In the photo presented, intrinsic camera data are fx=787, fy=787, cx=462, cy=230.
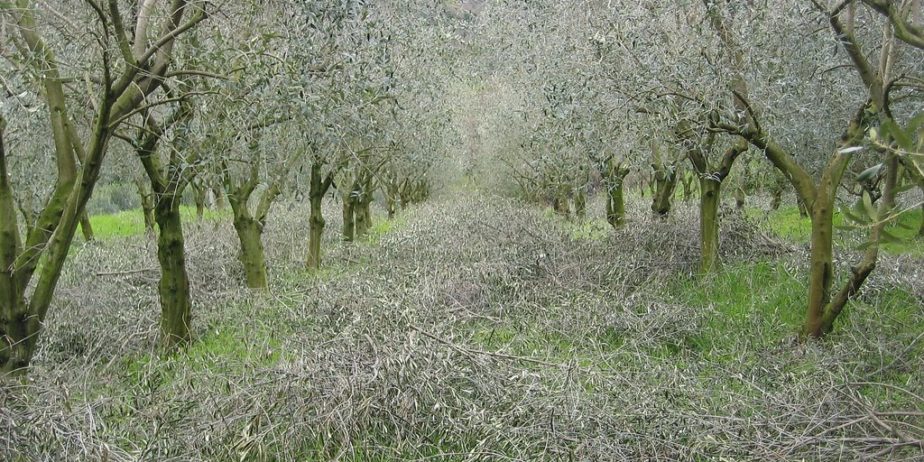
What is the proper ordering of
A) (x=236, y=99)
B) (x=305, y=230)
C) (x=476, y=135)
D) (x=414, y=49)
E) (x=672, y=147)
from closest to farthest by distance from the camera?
1. (x=236, y=99)
2. (x=672, y=147)
3. (x=414, y=49)
4. (x=305, y=230)
5. (x=476, y=135)

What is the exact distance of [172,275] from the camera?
357 inches

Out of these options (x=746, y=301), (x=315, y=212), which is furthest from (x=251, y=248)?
(x=746, y=301)

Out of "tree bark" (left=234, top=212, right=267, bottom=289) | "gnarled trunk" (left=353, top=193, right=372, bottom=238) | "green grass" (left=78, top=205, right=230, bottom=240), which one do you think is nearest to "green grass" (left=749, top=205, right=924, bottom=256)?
"tree bark" (left=234, top=212, right=267, bottom=289)

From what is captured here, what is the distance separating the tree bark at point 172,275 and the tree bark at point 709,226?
6607 millimetres

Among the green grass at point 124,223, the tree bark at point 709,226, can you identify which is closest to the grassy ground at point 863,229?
the tree bark at point 709,226

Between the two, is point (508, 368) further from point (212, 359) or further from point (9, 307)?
point (9, 307)

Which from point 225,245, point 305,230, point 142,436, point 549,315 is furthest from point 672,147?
point 305,230

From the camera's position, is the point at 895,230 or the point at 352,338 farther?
the point at 352,338

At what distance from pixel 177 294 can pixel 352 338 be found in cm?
320

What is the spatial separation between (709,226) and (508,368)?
5186mm

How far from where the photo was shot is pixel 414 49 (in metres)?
14.0

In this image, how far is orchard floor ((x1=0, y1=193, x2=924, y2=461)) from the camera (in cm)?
530

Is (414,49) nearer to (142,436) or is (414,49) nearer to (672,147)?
(672,147)

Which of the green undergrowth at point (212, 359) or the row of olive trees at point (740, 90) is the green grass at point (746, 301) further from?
the green undergrowth at point (212, 359)
